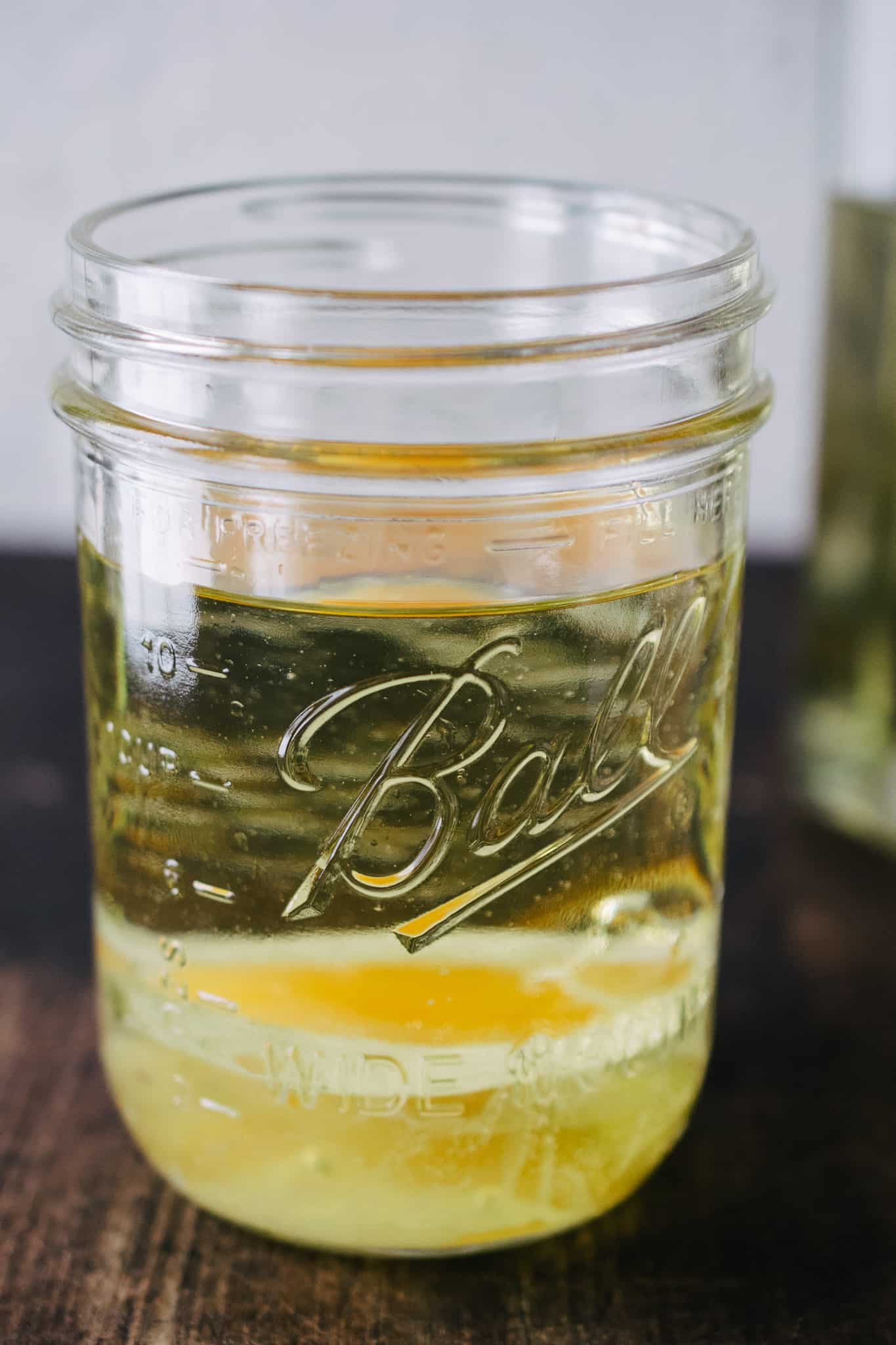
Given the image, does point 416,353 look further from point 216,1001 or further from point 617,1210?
point 617,1210

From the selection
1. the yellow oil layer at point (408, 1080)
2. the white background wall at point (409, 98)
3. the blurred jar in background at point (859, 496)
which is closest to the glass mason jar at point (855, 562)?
the blurred jar in background at point (859, 496)

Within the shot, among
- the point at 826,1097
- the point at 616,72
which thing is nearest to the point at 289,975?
the point at 826,1097

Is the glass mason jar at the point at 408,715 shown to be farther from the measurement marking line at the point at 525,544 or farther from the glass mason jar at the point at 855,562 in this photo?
the glass mason jar at the point at 855,562

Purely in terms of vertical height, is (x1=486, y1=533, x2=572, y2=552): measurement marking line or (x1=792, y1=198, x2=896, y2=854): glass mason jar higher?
(x1=486, y1=533, x2=572, y2=552): measurement marking line

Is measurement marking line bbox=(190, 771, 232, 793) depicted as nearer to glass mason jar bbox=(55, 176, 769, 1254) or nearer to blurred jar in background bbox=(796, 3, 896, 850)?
glass mason jar bbox=(55, 176, 769, 1254)

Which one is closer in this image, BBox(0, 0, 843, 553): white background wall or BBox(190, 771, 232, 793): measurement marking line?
BBox(190, 771, 232, 793): measurement marking line

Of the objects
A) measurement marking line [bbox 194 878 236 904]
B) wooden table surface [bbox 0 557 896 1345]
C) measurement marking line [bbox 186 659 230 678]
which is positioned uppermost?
measurement marking line [bbox 186 659 230 678]

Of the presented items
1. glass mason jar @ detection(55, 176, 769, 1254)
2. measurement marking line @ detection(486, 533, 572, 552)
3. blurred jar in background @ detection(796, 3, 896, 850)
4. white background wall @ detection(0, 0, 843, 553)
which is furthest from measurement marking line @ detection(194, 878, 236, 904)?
white background wall @ detection(0, 0, 843, 553)
